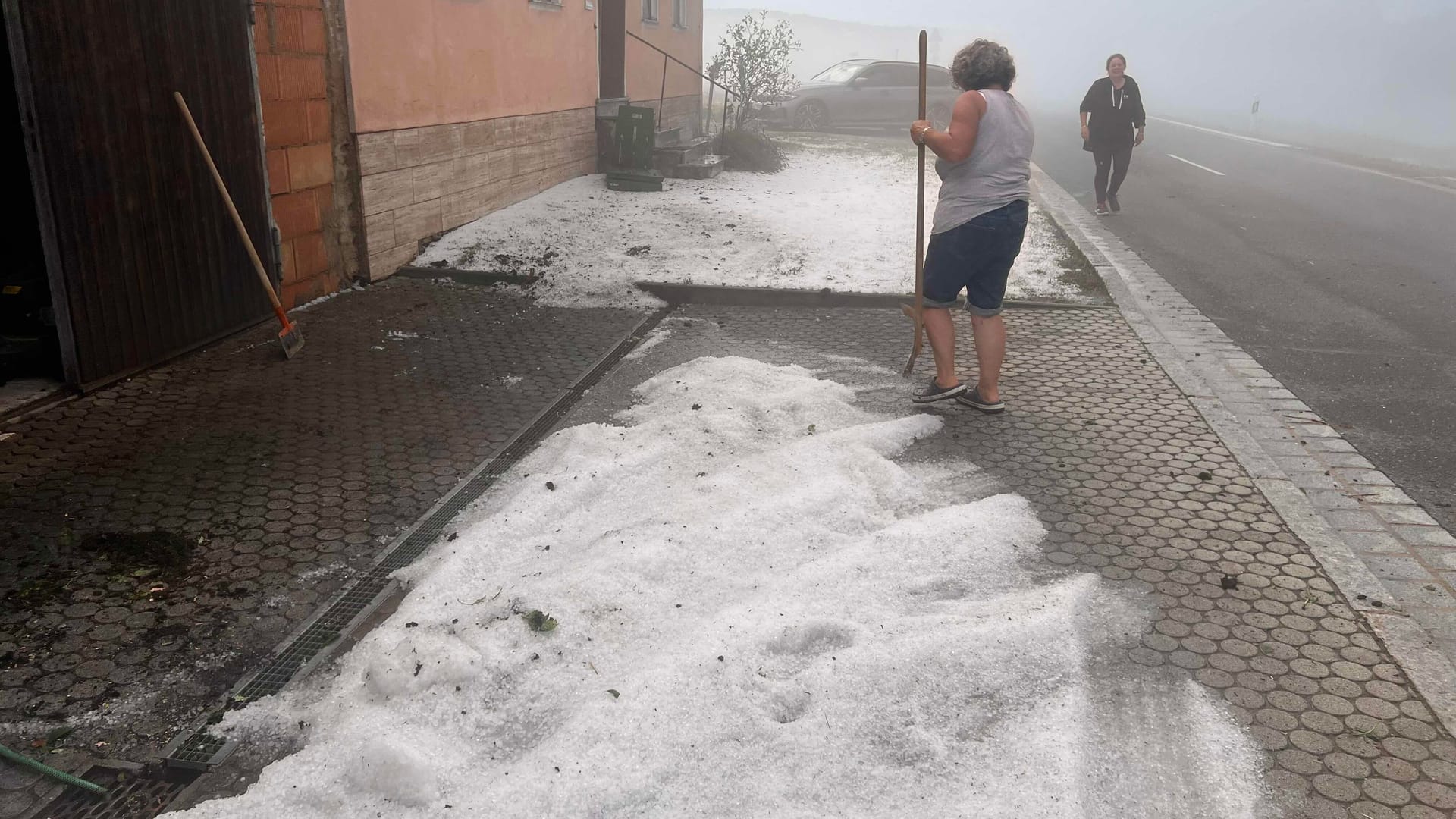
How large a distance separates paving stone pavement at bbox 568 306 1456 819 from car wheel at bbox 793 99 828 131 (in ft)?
56.5

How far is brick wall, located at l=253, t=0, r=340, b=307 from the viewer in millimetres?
6660

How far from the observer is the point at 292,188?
693 cm

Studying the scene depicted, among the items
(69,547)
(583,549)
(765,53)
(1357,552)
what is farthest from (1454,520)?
(765,53)

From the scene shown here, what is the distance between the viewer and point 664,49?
1608 cm

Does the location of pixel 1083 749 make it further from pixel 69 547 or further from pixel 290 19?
pixel 290 19

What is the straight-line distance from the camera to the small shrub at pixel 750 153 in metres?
14.4

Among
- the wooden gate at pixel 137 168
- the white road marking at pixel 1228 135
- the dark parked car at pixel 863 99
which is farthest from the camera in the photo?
the white road marking at pixel 1228 135

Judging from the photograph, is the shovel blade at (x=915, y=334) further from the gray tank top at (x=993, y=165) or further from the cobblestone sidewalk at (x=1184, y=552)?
the gray tank top at (x=993, y=165)

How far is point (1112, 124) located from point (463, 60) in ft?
25.1

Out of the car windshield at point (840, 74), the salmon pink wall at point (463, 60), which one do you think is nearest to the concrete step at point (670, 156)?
the salmon pink wall at point (463, 60)

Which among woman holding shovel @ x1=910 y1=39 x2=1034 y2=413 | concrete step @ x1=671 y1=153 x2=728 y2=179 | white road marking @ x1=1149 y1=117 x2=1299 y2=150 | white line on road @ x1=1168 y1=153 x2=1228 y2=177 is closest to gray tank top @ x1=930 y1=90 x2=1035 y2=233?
woman holding shovel @ x1=910 y1=39 x2=1034 y2=413

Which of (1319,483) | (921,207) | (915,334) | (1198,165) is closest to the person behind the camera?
(1319,483)

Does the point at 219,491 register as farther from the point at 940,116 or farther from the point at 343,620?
the point at 940,116

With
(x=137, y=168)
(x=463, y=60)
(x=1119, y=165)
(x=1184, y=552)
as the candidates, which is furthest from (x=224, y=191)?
(x=1119, y=165)
